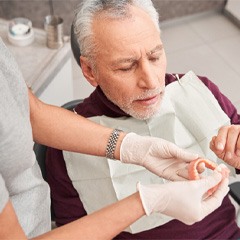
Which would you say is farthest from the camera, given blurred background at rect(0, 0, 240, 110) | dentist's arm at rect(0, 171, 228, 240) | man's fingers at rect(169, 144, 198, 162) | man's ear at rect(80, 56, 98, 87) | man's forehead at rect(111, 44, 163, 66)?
blurred background at rect(0, 0, 240, 110)

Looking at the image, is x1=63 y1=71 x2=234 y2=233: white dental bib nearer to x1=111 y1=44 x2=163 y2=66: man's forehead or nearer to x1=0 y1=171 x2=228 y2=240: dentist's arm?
x1=111 y1=44 x2=163 y2=66: man's forehead

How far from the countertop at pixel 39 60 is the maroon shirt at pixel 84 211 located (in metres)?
0.43

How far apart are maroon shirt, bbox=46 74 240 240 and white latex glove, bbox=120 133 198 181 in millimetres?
222

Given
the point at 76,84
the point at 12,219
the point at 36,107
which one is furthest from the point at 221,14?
the point at 12,219

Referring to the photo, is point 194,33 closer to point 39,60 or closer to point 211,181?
point 39,60

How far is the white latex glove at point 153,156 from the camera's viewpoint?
A: 3.92ft

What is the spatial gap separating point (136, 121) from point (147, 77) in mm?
211

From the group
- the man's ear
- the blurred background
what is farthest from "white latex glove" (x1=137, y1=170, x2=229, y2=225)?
the blurred background

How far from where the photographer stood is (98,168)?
4.66ft

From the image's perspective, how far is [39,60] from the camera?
1.89 m

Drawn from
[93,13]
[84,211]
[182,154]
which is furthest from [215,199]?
[93,13]

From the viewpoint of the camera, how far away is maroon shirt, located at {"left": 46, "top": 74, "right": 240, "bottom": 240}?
142 cm

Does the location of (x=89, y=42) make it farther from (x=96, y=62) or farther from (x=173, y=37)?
(x=173, y=37)

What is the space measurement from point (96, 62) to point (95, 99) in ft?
0.51
